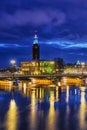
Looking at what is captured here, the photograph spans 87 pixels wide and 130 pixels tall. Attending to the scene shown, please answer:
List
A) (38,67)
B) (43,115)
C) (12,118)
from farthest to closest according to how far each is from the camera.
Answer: (38,67) < (43,115) < (12,118)

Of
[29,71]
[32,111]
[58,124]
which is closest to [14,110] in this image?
[32,111]

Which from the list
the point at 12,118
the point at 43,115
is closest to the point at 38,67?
the point at 43,115

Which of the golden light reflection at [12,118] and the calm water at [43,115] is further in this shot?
the calm water at [43,115]

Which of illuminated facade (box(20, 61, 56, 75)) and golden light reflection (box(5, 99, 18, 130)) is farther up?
illuminated facade (box(20, 61, 56, 75))

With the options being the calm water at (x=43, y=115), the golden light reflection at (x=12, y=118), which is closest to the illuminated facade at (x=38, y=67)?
the calm water at (x=43, y=115)

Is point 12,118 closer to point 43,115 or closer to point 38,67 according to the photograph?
point 43,115

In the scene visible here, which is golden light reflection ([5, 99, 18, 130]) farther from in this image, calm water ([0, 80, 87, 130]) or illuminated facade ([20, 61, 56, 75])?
illuminated facade ([20, 61, 56, 75])

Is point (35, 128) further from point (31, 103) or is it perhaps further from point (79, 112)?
point (31, 103)

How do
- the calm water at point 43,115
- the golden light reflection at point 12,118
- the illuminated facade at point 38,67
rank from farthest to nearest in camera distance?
the illuminated facade at point 38,67 < the calm water at point 43,115 < the golden light reflection at point 12,118

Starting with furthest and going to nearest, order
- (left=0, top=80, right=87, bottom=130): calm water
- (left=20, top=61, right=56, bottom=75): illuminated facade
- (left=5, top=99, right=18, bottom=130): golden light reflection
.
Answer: (left=20, top=61, right=56, bottom=75): illuminated facade
(left=0, top=80, right=87, bottom=130): calm water
(left=5, top=99, right=18, bottom=130): golden light reflection

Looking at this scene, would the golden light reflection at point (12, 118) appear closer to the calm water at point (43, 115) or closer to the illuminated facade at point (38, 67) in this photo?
the calm water at point (43, 115)

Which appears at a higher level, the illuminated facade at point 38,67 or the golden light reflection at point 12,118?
the illuminated facade at point 38,67

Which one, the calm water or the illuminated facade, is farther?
the illuminated facade

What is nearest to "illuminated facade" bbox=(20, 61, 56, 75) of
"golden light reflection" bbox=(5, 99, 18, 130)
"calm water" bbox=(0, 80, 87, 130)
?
"calm water" bbox=(0, 80, 87, 130)
